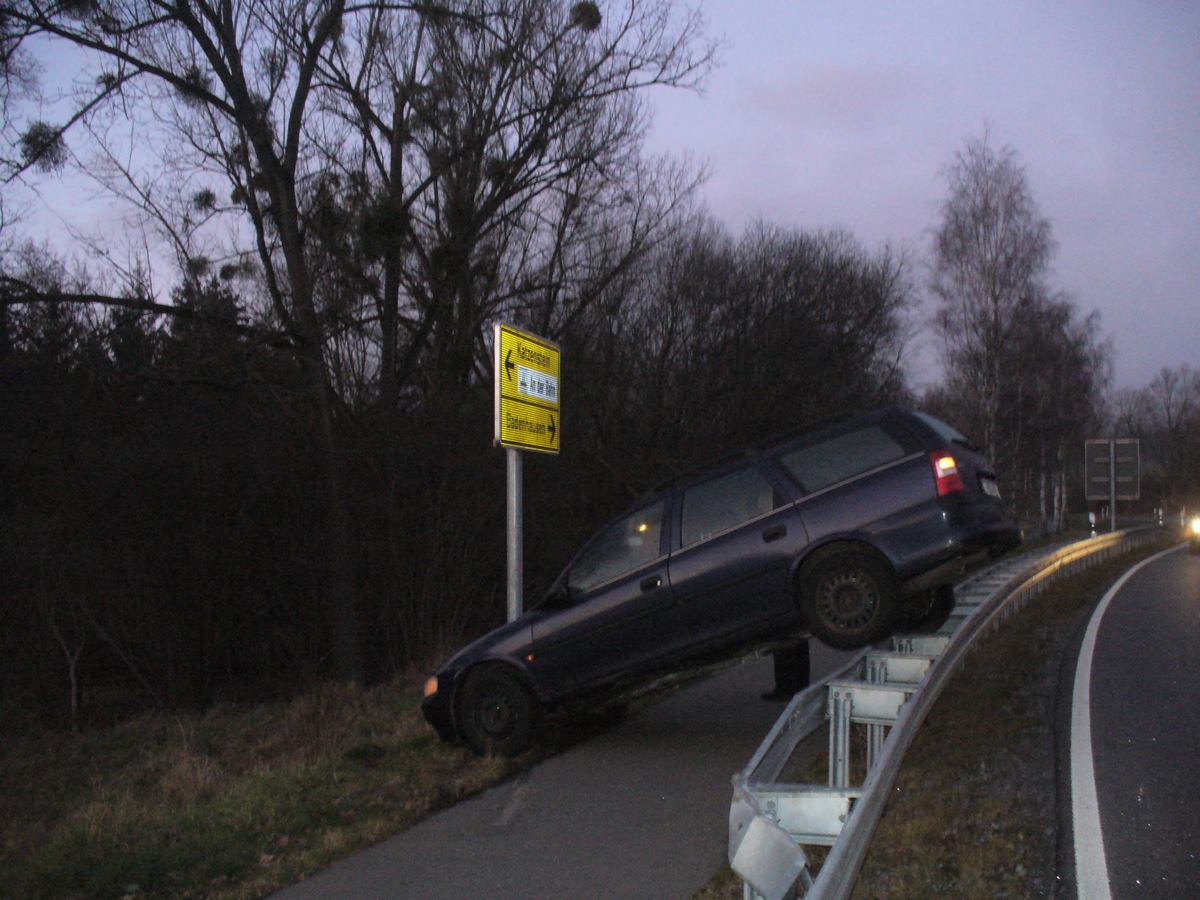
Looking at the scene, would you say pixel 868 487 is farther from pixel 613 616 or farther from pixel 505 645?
pixel 505 645

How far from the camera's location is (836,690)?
671cm

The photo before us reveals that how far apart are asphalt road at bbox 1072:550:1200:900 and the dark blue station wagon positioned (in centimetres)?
152

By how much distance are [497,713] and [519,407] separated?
295cm

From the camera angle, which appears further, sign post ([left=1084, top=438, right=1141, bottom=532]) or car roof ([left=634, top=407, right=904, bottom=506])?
sign post ([left=1084, top=438, right=1141, bottom=532])

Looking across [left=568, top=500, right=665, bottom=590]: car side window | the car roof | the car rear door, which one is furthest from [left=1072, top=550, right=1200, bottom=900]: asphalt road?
[left=568, top=500, right=665, bottom=590]: car side window

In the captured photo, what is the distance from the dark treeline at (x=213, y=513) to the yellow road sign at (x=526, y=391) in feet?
16.7

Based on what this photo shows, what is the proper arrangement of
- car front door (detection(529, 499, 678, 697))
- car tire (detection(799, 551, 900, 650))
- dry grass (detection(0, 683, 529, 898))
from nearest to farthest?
1. dry grass (detection(0, 683, 529, 898))
2. car tire (detection(799, 551, 900, 650))
3. car front door (detection(529, 499, 678, 697))

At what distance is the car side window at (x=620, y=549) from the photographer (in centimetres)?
826

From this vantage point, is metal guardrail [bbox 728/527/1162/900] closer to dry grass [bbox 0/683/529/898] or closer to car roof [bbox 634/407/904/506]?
car roof [bbox 634/407/904/506]

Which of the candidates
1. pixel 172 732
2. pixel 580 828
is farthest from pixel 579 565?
pixel 172 732

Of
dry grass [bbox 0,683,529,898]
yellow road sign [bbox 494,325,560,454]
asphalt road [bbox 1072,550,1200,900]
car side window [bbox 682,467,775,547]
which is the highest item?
yellow road sign [bbox 494,325,560,454]

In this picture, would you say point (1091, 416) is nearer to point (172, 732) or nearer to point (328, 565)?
point (328, 565)

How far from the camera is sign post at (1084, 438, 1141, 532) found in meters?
35.0

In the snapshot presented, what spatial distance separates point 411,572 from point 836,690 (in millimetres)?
11065
